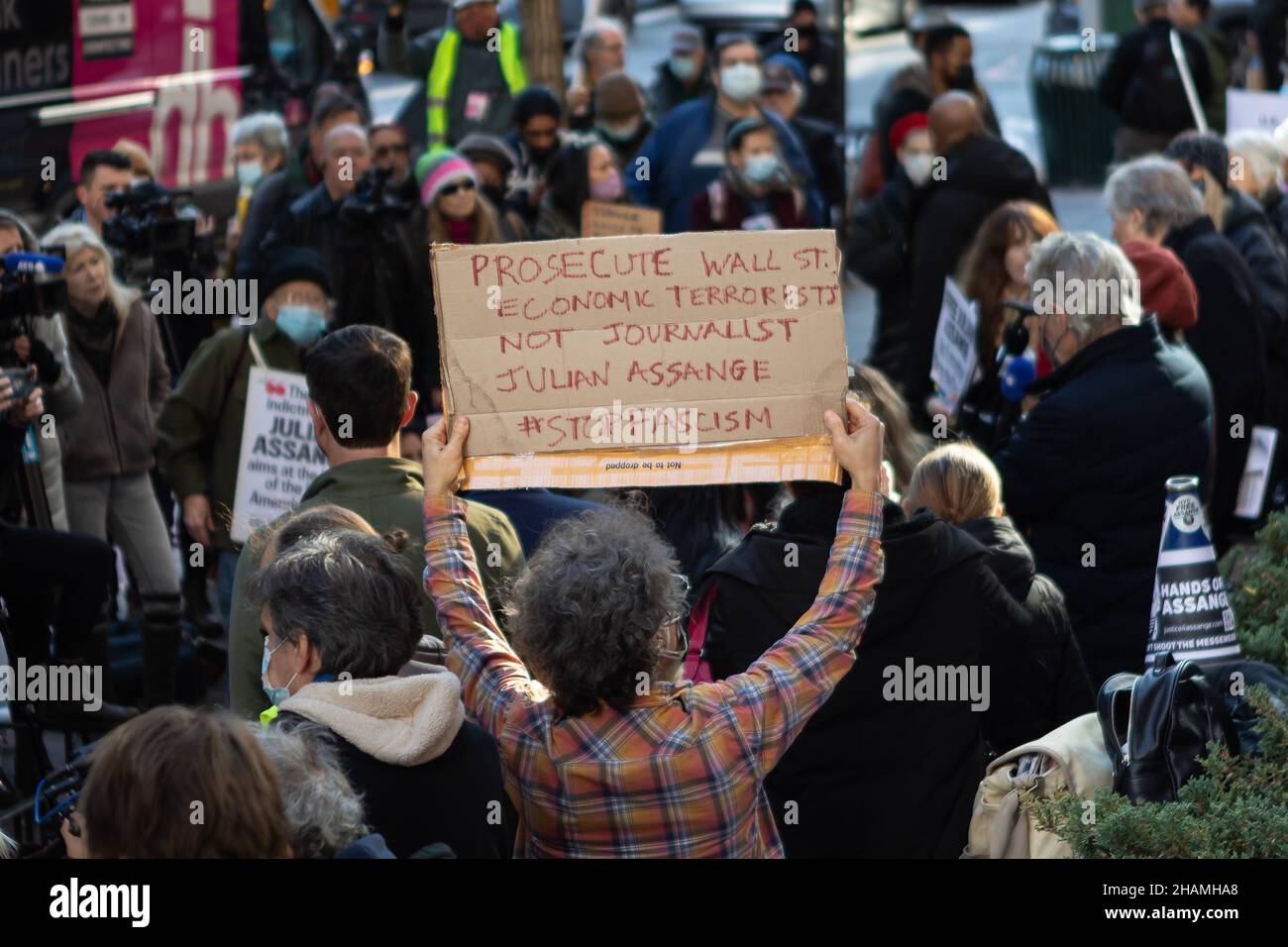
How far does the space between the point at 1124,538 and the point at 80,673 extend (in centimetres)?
330

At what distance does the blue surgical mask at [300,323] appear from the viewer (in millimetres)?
6629

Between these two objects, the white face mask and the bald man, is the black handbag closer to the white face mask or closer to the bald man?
the bald man

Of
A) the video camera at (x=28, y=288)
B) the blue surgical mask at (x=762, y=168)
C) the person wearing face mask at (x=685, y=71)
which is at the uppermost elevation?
the person wearing face mask at (x=685, y=71)

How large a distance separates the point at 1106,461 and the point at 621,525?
2379 millimetres

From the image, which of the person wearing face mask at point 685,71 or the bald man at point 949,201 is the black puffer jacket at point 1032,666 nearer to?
the bald man at point 949,201

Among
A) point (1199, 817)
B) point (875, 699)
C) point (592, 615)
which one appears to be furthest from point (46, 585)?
point (1199, 817)

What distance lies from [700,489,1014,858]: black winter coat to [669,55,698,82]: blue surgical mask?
1060cm

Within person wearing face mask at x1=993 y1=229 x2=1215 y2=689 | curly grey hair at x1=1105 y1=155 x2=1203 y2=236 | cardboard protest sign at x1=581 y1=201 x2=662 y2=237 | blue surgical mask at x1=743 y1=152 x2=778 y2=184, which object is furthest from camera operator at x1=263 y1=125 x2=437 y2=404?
person wearing face mask at x1=993 y1=229 x2=1215 y2=689

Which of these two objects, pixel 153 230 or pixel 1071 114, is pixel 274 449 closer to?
pixel 153 230

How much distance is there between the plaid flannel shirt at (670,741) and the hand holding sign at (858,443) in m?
0.05

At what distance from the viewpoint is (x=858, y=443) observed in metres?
3.32

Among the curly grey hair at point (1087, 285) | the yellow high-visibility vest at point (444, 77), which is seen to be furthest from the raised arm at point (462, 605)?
the yellow high-visibility vest at point (444, 77)

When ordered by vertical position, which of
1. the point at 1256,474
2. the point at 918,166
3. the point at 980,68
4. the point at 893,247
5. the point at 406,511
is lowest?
the point at 406,511
